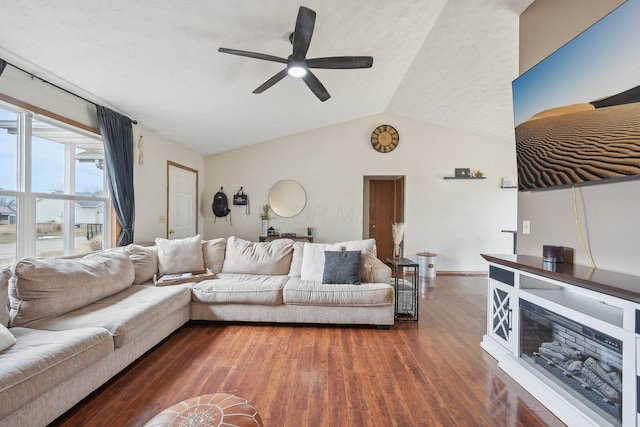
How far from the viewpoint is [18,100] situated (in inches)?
86.7

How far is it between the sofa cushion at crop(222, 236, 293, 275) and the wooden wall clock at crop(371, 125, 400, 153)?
288 centimetres

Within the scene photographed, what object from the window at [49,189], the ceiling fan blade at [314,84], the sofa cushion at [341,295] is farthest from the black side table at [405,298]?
the window at [49,189]

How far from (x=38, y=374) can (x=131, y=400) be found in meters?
0.58

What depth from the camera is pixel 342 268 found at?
9.50 feet

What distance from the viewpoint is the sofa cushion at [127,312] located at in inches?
71.6

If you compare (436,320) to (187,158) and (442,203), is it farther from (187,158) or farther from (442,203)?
(187,158)

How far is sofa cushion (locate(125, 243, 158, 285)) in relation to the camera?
2.83 meters

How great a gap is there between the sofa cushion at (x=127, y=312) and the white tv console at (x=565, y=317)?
9.00 feet

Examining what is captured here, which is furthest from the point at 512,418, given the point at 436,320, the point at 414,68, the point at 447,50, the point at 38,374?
the point at 414,68

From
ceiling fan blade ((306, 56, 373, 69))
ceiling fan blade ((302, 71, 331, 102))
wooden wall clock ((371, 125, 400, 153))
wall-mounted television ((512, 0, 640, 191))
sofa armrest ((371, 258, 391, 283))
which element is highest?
wooden wall clock ((371, 125, 400, 153))

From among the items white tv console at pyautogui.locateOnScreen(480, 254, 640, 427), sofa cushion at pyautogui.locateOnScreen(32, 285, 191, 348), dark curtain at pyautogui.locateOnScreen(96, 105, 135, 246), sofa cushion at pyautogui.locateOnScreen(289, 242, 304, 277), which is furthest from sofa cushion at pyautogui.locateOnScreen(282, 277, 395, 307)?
dark curtain at pyautogui.locateOnScreen(96, 105, 135, 246)

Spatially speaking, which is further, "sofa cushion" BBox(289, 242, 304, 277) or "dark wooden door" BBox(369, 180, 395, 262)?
"dark wooden door" BBox(369, 180, 395, 262)

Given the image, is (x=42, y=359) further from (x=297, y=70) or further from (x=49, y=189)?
(x=297, y=70)

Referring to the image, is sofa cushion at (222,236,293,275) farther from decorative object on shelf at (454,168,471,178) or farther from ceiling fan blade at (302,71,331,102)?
decorative object on shelf at (454,168,471,178)
